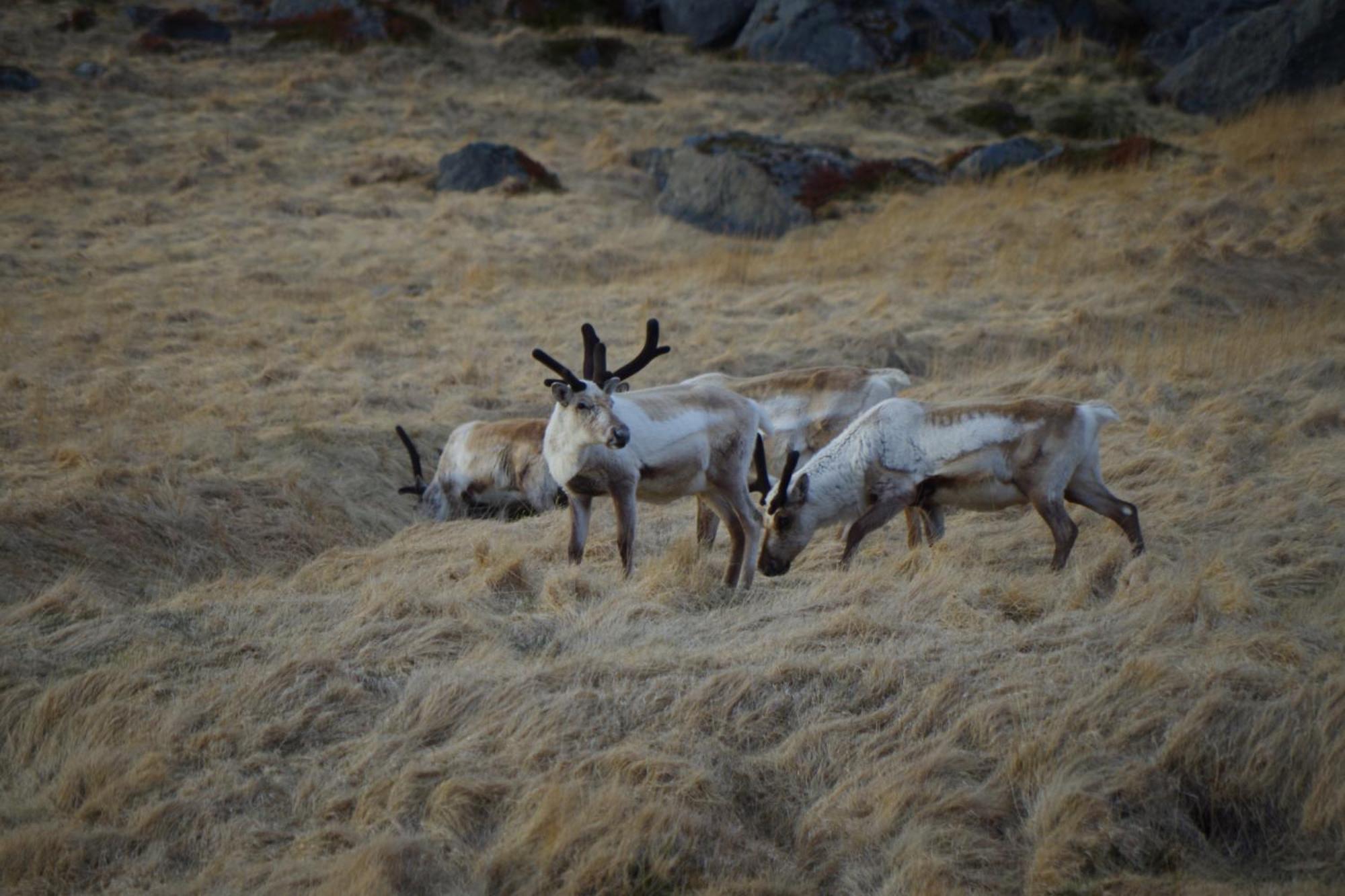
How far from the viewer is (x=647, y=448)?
8.23 metres

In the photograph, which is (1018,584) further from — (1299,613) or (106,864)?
(106,864)

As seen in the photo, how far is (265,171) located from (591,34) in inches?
461

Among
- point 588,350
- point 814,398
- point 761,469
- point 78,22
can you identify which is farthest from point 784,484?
point 78,22

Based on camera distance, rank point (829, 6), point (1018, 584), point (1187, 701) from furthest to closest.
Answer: point (829, 6) → point (1018, 584) → point (1187, 701)

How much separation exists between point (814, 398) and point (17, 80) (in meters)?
22.1

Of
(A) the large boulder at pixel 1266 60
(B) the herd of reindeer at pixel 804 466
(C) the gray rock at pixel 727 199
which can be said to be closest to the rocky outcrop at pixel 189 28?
(C) the gray rock at pixel 727 199

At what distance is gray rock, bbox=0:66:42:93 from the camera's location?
24875 mm

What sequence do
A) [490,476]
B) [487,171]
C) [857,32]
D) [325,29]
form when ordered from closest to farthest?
[490,476] → [487,171] → [325,29] → [857,32]

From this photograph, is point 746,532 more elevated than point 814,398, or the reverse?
point 814,398

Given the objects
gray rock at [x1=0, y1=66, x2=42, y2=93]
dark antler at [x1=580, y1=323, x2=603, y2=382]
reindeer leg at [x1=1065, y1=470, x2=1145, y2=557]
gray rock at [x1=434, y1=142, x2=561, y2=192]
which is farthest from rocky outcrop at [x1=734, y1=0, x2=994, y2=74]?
reindeer leg at [x1=1065, y1=470, x2=1145, y2=557]

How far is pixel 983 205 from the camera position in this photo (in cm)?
1895

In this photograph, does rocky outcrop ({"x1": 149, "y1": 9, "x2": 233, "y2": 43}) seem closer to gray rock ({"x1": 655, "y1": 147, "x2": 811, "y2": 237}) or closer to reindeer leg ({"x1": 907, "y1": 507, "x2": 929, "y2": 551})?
gray rock ({"x1": 655, "y1": 147, "x2": 811, "y2": 237})

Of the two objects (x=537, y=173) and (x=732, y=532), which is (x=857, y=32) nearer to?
(x=537, y=173)

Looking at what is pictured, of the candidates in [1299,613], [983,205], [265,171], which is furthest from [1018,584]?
[265,171]
